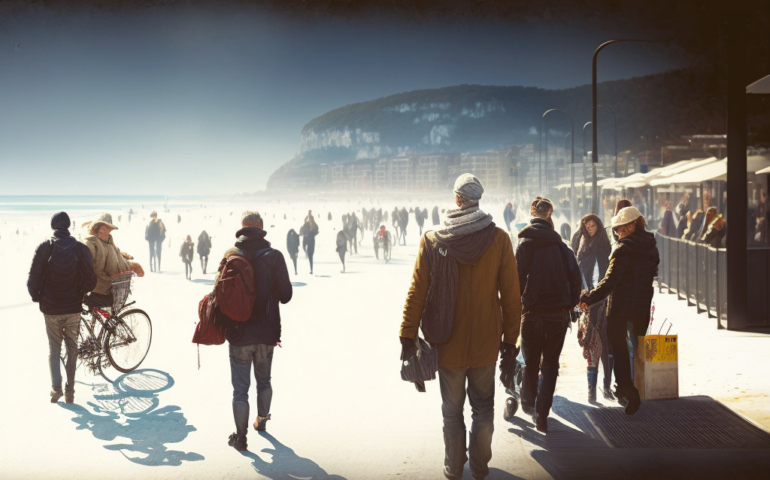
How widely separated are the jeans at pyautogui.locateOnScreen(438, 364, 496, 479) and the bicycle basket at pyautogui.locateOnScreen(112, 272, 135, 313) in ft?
13.5

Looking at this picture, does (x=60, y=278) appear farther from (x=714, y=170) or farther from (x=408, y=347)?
(x=714, y=170)

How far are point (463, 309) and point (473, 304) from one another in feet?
0.20

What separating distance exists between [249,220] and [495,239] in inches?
76.6

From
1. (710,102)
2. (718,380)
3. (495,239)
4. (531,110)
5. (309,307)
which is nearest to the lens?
(495,239)

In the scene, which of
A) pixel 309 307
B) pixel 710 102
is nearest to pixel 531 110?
pixel 710 102

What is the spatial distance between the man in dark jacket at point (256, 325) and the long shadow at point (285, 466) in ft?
0.78

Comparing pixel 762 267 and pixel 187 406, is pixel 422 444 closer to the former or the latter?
pixel 187 406

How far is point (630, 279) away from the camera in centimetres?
609

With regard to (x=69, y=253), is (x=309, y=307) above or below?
below

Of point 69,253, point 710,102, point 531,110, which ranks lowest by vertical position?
point 69,253

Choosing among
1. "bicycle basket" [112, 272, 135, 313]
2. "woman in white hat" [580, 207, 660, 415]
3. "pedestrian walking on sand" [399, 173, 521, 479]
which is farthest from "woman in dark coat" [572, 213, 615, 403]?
"bicycle basket" [112, 272, 135, 313]

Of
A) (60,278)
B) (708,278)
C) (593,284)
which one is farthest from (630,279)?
(708,278)

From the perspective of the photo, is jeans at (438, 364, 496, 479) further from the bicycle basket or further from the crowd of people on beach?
the bicycle basket

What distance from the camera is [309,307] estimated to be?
14.1 m
